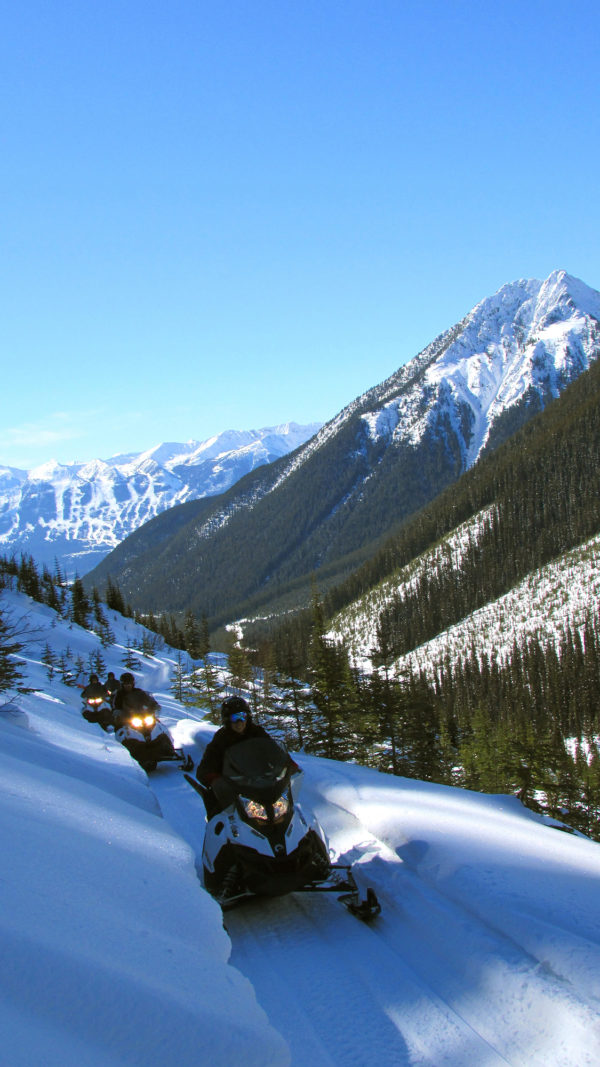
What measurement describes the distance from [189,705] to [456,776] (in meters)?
13.8

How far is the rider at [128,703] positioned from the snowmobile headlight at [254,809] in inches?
328

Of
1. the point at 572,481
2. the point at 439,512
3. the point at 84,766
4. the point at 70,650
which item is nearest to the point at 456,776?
the point at 70,650

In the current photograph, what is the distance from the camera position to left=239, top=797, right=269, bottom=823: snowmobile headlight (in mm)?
6055

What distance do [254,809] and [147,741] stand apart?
302 inches

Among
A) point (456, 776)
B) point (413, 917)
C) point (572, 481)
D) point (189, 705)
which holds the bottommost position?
point (456, 776)

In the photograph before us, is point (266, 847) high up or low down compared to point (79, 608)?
up

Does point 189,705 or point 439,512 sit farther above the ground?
point 439,512

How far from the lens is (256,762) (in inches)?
259

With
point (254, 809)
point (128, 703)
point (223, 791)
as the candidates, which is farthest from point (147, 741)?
point (254, 809)

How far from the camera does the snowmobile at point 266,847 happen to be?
18.7 ft

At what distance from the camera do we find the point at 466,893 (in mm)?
5402

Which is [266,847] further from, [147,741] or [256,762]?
[147,741]

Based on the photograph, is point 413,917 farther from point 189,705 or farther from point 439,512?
point 439,512

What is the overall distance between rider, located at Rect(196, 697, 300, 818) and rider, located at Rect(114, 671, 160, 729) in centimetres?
705
